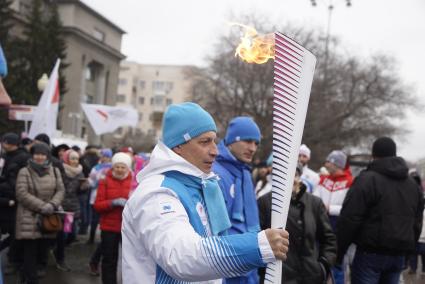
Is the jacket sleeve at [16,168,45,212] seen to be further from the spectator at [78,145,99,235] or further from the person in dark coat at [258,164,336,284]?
the spectator at [78,145,99,235]

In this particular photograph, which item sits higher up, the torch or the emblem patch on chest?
the torch

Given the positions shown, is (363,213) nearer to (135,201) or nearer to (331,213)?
(331,213)

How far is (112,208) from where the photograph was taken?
22.2 ft

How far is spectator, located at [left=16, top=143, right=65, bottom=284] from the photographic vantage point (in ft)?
21.9

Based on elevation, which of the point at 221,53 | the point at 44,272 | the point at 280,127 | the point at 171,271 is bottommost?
the point at 44,272

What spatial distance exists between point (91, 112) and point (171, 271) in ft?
43.1

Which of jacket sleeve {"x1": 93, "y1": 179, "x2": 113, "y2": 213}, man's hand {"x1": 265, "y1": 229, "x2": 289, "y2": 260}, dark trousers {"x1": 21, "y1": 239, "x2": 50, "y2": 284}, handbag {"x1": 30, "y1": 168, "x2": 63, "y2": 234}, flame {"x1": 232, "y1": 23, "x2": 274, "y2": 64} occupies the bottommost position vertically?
dark trousers {"x1": 21, "y1": 239, "x2": 50, "y2": 284}

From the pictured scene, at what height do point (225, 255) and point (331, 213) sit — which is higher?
point (225, 255)

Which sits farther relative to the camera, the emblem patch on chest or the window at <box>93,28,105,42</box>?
the window at <box>93,28,105,42</box>

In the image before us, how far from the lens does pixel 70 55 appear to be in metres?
53.0

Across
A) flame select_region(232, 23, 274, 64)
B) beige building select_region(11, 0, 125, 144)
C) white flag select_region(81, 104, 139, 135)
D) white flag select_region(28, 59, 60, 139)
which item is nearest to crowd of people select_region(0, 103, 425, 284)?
flame select_region(232, 23, 274, 64)

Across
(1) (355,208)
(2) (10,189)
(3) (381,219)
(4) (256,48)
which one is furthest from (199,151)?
(2) (10,189)

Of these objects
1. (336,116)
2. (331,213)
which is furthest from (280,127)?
(336,116)

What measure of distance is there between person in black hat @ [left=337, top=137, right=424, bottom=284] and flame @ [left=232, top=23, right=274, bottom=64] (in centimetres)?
268
